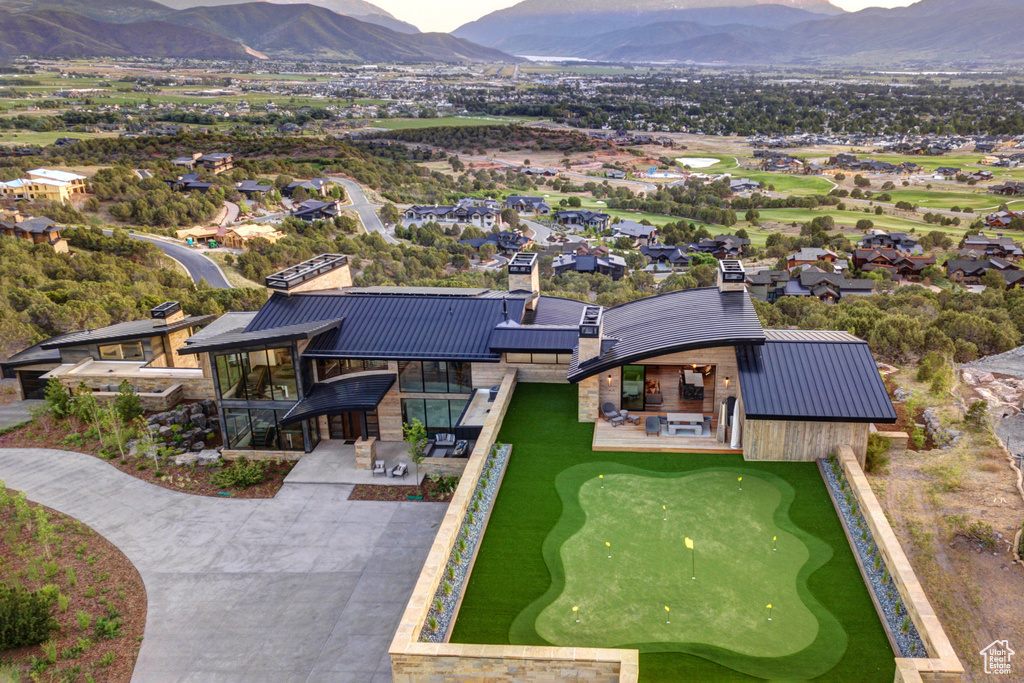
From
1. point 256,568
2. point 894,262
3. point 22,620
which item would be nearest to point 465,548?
point 256,568

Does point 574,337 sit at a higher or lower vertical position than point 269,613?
higher

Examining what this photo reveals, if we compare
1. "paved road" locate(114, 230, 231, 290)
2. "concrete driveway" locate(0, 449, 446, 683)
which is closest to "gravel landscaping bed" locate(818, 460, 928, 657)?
"concrete driveway" locate(0, 449, 446, 683)

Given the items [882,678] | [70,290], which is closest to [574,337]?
[882,678]

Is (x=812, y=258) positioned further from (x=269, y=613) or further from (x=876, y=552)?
(x=269, y=613)

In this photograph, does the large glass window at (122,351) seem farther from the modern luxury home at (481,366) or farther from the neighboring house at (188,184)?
the neighboring house at (188,184)

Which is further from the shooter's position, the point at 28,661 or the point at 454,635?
the point at 28,661

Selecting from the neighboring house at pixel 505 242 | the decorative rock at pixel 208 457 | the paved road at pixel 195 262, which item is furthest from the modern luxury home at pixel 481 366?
the neighboring house at pixel 505 242
